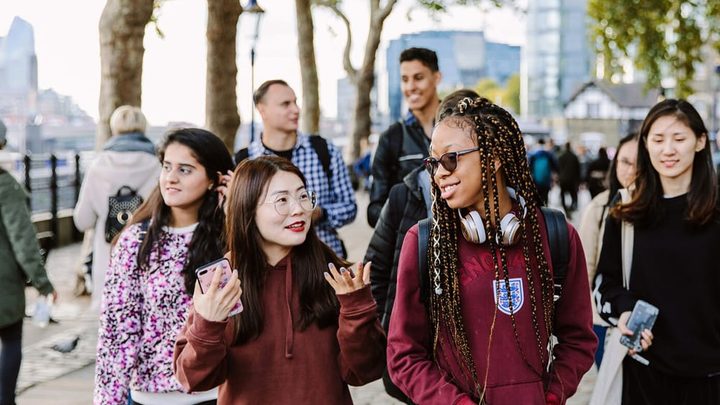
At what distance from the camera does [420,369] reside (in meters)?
2.71

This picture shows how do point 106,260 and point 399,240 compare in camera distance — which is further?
point 106,260

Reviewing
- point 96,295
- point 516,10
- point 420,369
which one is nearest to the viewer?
point 420,369

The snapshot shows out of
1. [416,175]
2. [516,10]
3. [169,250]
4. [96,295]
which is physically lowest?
[96,295]

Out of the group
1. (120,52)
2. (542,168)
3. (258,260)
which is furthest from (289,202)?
(542,168)

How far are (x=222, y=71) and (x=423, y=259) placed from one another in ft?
34.6

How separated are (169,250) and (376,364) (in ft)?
3.80

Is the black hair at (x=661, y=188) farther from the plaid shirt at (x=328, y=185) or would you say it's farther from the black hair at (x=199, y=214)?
the plaid shirt at (x=328, y=185)

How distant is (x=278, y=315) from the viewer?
2.99 m

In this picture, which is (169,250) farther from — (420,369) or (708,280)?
(708,280)

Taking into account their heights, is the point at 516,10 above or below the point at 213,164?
above

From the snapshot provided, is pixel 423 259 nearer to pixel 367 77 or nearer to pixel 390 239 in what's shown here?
pixel 390 239

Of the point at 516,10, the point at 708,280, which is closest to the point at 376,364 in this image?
the point at 708,280

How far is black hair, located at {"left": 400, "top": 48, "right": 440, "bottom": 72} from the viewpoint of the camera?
569 centimetres

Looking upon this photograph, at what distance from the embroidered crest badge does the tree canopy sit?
21311mm
